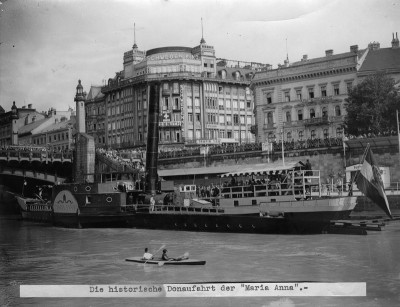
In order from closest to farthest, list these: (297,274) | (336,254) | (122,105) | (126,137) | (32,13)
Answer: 1. (32,13)
2. (297,274)
3. (336,254)
4. (126,137)
5. (122,105)

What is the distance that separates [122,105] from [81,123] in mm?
13293

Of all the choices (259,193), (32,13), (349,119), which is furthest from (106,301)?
(349,119)

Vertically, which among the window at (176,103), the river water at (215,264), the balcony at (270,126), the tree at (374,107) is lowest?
the river water at (215,264)

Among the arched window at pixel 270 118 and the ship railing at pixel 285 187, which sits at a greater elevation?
the arched window at pixel 270 118

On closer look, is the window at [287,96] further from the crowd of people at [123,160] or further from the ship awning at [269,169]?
the ship awning at [269,169]

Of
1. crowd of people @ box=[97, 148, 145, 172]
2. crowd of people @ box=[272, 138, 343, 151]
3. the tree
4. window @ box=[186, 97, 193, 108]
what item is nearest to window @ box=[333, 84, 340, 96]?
the tree

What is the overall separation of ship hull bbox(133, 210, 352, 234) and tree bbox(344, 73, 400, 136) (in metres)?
6.71

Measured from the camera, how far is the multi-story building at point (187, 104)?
45.4m

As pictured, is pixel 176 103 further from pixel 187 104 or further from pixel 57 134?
pixel 57 134

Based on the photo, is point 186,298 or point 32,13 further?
point 32,13

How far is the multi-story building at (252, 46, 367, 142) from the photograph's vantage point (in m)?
36.2

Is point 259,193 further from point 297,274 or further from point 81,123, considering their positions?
point 81,123

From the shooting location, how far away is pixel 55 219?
2662cm

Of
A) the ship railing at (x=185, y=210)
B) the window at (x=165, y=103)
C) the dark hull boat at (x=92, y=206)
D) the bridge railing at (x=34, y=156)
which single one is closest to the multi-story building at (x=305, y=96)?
the window at (x=165, y=103)
